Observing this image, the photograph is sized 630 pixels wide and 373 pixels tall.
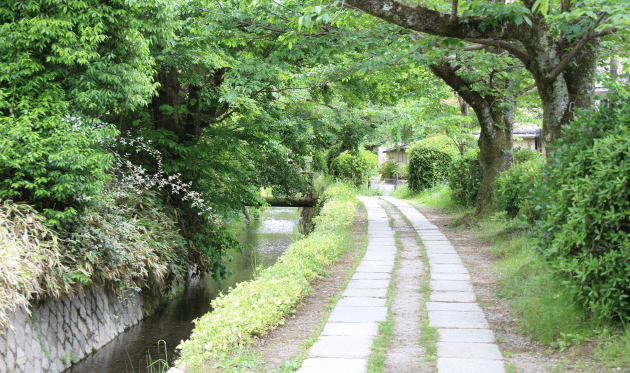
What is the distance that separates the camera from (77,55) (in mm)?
5645

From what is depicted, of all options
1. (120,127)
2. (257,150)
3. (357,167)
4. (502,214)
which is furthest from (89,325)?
(357,167)

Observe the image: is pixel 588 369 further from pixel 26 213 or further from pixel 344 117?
pixel 344 117

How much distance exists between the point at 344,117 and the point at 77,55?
898 centimetres

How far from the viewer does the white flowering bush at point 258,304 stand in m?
3.50

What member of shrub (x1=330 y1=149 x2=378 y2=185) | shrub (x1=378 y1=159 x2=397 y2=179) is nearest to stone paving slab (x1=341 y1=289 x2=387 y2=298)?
shrub (x1=330 y1=149 x2=378 y2=185)

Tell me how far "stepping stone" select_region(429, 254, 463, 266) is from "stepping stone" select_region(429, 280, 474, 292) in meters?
0.97

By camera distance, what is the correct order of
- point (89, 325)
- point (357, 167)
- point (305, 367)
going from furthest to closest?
point (357, 167) < point (89, 325) < point (305, 367)

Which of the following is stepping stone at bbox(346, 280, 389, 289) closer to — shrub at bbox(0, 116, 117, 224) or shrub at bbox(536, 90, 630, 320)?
shrub at bbox(536, 90, 630, 320)

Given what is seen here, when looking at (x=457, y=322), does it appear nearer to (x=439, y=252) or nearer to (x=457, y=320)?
(x=457, y=320)

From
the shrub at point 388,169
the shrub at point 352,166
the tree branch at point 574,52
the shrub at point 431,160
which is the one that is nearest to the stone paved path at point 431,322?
the tree branch at point 574,52

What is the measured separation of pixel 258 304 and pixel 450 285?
2.36m

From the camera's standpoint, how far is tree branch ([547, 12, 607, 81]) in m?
4.27

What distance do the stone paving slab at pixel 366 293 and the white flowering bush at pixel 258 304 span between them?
437 millimetres

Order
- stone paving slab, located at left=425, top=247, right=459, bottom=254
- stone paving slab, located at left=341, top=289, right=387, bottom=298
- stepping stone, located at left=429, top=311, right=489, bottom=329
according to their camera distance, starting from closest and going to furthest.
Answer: stepping stone, located at left=429, top=311, right=489, bottom=329, stone paving slab, located at left=341, top=289, right=387, bottom=298, stone paving slab, located at left=425, top=247, right=459, bottom=254
